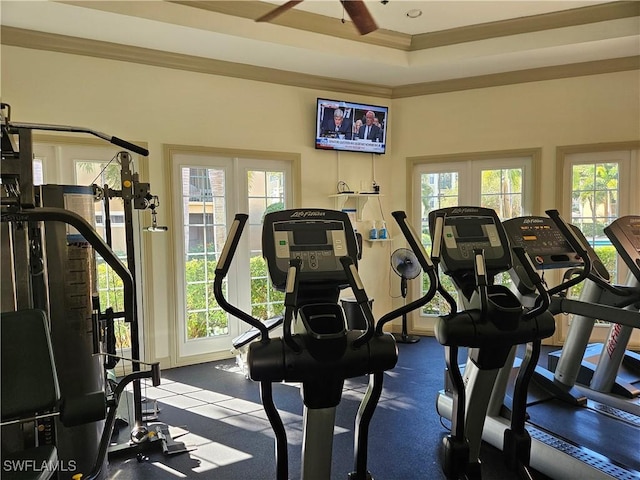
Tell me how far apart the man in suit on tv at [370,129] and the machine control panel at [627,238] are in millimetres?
2947

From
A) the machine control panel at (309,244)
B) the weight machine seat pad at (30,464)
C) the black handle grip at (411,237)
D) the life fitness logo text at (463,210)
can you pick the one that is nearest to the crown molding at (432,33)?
the life fitness logo text at (463,210)

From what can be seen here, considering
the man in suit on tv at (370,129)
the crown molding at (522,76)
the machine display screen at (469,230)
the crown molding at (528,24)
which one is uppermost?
the crown molding at (528,24)

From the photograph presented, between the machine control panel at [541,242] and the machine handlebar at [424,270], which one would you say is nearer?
the machine handlebar at [424,270]

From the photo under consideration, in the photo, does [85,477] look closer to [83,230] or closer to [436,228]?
[83,230]

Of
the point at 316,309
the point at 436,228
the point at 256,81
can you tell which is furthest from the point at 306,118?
the point at 316,309

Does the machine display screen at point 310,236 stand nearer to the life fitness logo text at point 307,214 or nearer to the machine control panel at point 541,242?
the life fitness logo text at point 307,214

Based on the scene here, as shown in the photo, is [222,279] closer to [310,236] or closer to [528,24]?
[310,236]

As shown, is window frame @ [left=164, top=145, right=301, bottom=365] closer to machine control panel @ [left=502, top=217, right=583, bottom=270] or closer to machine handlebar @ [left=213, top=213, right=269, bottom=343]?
machine control panel @ [left=502, top=217, right=583, bottom=270]

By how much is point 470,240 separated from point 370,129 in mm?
3331

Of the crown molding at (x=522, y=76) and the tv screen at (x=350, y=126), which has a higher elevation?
the crown molding at (x=522, y=76)

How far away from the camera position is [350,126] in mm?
5234

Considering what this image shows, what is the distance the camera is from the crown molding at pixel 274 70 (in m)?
3.79

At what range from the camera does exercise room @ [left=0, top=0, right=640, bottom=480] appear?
188 centimetres

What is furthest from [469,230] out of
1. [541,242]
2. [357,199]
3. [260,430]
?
[357,199]
